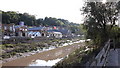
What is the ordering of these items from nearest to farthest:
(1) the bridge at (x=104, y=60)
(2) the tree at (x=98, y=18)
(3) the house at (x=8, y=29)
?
(1) the bridge at (x=104, y=60)
(2) the tree at (x=98, y=18)
(3) the house at (x=8, y=29)

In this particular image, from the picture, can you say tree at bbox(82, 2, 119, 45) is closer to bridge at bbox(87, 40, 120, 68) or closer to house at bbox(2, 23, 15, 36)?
bridge at bbox(87, 40, 120, 68)

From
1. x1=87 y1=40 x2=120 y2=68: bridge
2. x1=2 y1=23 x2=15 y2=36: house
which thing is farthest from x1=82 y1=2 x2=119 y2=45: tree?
x1=2 y1=23 x2=15 y2=36: house

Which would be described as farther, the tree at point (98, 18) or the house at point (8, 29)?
the house at point (8, 29)

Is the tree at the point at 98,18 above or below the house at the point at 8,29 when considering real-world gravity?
above

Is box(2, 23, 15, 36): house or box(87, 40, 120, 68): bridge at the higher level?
box(87, 40, 120, 68): bridge

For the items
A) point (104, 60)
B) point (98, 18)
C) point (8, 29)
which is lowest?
point (8, 29)

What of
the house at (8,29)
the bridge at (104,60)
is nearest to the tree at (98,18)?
the bridge at (104,60)

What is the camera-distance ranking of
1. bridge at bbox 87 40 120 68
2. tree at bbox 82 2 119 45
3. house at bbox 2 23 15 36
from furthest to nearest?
house at bbox 2 23 15 36 < tree at bbox 82 2 119 45 < bridge at bbox 87 40 120 68

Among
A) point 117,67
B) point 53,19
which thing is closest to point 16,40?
point 117,67

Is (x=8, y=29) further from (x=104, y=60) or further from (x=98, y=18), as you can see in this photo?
(x=104, y=60)

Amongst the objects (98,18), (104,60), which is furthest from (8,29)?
(104,60)

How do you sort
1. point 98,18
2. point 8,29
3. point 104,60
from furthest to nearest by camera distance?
point 8,29, point 98,18, point 104,60

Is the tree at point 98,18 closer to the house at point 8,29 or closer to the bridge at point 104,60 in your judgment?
the bridge at point 104,60

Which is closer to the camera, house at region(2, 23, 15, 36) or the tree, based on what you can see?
the tree
